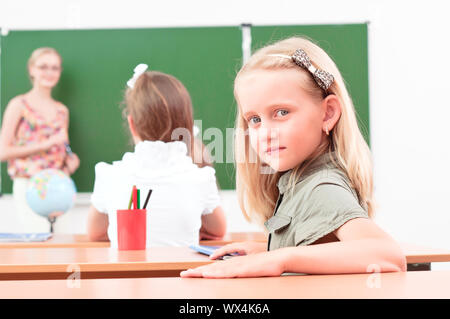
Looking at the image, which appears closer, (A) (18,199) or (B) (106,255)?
(B) (106,255)

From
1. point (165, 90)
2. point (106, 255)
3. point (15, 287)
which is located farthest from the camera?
point (165, 90)

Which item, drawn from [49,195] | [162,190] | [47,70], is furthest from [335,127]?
[47,70]

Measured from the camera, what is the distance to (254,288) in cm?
75

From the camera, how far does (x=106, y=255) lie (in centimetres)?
146

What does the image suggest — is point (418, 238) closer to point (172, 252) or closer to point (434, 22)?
point (434, 22)

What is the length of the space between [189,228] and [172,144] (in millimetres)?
320

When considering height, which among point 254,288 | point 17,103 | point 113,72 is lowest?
point 254,288

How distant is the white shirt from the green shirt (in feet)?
2.90

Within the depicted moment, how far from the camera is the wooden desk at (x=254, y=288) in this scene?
70cm

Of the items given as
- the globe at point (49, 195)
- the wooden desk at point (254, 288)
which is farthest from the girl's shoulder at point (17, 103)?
the wooden desk at point (254, 288)

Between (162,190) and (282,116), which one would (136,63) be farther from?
(282,116)

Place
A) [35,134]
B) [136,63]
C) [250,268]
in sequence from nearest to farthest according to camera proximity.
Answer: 1. [250,268]
2. [35,134]
3. [136,63]

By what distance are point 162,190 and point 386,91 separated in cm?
307

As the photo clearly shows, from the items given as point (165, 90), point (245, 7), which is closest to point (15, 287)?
point (165, 90)
